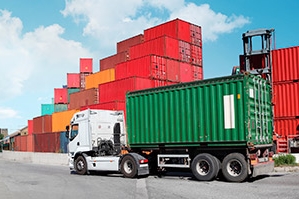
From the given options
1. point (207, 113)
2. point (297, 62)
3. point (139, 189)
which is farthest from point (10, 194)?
point (297, 62)

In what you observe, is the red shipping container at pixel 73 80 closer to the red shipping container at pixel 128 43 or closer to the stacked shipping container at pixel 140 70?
Answer: the stacked shipping container at pixel 140 70

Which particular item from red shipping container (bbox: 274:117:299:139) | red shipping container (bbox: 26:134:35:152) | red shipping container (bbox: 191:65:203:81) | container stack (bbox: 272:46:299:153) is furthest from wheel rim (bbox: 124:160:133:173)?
red shipping container (bbox: 26:134:35:152)

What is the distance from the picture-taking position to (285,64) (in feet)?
67.8

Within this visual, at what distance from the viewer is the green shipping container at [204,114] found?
41.0 feet

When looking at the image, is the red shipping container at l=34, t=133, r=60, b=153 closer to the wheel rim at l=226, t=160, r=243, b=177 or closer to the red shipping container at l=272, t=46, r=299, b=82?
the red shipping container at l=272, t=46, r=299, b=82

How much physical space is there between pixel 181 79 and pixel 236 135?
2253cm

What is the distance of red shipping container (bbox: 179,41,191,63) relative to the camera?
3576 cm

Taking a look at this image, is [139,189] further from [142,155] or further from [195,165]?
[142,155]

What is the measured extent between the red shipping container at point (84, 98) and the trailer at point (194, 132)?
20139 mm

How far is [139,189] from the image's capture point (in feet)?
37.4

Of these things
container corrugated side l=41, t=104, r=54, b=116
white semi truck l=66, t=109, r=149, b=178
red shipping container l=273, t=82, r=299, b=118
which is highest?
container corrugated side l=41, t=104, r=54, b=116

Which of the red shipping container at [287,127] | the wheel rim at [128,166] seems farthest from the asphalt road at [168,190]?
the red shipping container at [287,127]

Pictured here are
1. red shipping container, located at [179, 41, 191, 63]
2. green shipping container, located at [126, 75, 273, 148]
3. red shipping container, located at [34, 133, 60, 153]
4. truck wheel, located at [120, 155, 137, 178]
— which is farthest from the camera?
red shipping container, located at [179, 41, 191, 63]

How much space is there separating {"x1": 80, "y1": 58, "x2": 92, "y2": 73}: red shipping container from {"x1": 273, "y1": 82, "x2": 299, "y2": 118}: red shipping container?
4071 centimetres
